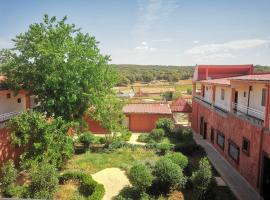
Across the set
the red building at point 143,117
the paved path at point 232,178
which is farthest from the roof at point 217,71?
the paved path at point 232,178

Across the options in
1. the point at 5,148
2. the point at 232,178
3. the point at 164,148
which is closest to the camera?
the point at 232,178

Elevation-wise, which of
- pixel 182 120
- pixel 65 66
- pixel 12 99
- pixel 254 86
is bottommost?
pixel 182 120

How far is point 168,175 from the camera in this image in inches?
520

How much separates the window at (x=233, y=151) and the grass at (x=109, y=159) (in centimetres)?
538

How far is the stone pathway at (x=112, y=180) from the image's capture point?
555 inches

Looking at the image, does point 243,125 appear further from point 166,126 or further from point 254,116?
point 166,126

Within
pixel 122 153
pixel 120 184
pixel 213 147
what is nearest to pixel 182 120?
pixel 213 147

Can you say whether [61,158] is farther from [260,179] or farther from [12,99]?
[260,179]

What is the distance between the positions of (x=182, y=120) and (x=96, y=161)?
23184 millimetres

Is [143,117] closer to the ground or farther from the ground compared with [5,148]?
closer to the ground

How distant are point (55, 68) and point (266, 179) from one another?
1373 centimetres

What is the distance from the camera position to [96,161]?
18688mm

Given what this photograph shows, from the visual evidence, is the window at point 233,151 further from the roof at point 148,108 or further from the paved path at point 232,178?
the roof at point 148,108

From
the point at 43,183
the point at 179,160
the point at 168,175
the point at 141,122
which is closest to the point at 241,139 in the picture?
the point at 179,160
